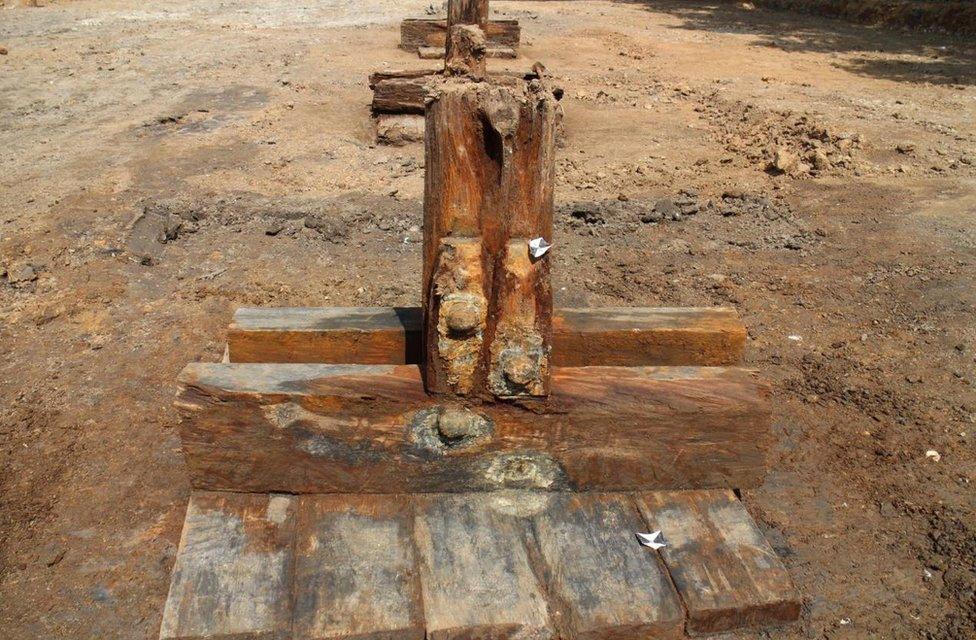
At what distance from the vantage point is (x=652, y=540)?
2359 mm

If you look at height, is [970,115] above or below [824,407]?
above

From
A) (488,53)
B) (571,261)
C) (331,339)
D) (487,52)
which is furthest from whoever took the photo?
(488,53)

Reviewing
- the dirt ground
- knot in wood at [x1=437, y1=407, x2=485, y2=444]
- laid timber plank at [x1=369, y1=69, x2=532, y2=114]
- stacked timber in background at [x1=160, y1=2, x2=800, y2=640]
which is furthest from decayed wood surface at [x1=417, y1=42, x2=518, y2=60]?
knot in wood at [x1=437, y1=407, x2=485, y2=444]

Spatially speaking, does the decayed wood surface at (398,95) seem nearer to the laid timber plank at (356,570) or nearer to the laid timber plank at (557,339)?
the laid timber plank at (557,339)

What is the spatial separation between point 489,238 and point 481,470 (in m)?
0.69

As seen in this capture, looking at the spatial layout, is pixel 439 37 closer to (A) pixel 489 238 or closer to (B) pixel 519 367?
(A) pixel 489 238

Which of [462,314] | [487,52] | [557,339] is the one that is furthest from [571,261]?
[487,52]

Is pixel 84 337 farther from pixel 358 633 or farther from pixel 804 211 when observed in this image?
pixel 804 211

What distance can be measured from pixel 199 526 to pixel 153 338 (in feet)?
7.00

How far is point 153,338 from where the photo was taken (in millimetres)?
4246

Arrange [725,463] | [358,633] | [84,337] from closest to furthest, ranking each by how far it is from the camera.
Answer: [358,633] < [725,463] < [84,337]

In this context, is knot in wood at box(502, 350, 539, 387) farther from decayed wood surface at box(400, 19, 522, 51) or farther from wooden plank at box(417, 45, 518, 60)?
decayed wood surface at box(400, 19, 522, 51)

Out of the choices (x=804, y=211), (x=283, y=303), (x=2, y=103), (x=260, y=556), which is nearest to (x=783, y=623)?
(x=260, y=556)

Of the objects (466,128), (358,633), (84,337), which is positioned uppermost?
(466,128)
